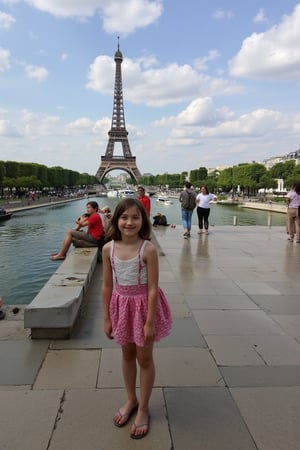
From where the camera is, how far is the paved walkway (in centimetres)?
261

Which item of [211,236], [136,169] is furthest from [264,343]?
[136,169]

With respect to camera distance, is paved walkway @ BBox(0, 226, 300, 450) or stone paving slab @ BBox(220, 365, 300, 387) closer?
paved walkway @ BBox(0, 226, 300, 450)

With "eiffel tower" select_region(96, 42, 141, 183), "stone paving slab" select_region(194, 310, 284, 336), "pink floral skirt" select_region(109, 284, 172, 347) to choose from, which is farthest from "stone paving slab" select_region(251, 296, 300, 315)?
"eiffel tower" select_region(96, 42, 141, 183)

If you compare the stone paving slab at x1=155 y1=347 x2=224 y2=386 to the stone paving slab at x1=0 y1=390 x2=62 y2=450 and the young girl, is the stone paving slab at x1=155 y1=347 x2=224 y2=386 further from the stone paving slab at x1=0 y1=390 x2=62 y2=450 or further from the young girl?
the stone paving slab at x1=0 y1=390 x2=62 y2=450

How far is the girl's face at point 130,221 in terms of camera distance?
2.69m

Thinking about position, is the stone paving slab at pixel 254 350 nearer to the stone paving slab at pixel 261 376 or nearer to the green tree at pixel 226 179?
the stone paving slab at pixel 261 376

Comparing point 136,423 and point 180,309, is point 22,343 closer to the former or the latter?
point 136,423

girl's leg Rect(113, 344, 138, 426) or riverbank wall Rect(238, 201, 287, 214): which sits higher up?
girl's leg Rect(113, 344, 138, 426)

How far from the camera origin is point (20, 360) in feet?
12.0

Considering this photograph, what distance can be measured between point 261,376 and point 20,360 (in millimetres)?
2375

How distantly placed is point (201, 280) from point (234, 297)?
115 cm

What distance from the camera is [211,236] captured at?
1348 cm

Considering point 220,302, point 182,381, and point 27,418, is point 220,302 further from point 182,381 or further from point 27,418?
point 27,418

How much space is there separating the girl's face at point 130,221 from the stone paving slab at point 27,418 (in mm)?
1537
